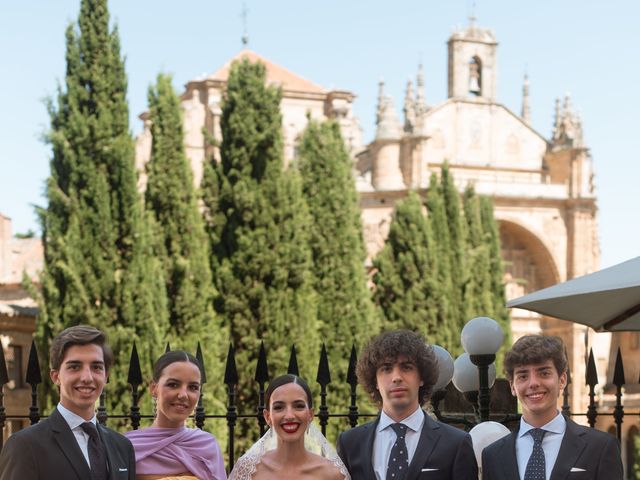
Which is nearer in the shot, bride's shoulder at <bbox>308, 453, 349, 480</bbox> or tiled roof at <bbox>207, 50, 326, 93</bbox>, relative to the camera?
bride's shoulder at <bbox>308, 453, 349, 480</bbox>

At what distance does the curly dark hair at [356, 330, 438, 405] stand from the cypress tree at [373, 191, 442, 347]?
870 inches

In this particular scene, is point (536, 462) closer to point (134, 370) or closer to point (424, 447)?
point (424, 447)

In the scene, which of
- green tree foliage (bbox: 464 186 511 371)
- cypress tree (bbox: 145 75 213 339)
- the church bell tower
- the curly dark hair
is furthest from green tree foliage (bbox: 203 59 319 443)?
the church bell tower

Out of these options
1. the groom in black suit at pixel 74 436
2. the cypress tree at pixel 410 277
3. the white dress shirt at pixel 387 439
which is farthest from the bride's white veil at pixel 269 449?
the cypress tree at pixel 410 277

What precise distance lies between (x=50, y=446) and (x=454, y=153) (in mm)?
39146

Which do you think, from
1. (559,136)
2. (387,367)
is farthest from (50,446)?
(559,136)

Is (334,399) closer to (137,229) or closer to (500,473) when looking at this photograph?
(137,229)

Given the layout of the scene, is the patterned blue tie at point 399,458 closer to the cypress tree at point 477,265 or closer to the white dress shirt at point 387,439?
the white dress shirt at point 387,439

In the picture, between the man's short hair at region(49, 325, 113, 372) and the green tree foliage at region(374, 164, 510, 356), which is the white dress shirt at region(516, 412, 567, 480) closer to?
the man's short hair at region(49, 325, 113, 372)

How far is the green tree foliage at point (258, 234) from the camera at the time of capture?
69.5 ft

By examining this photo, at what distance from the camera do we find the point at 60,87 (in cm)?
1955

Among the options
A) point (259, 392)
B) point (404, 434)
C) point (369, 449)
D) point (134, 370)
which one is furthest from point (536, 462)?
point (134, 370)

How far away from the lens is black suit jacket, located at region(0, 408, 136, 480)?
13.0 feet

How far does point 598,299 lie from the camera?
220 inches
